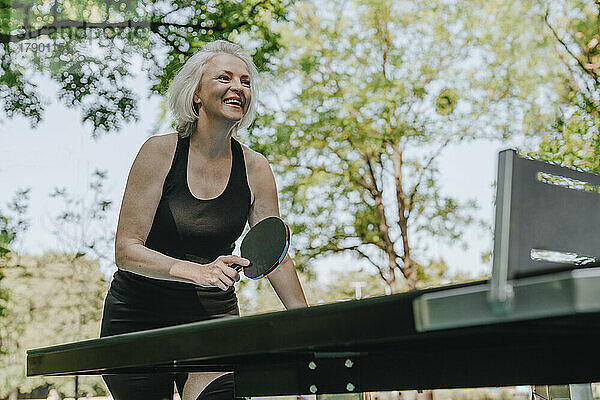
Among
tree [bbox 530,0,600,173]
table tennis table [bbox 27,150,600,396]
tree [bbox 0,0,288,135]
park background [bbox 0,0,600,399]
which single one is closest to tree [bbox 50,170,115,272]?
park background [bbox 0,0,600,399]

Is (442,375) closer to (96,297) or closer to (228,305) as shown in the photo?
(228,305)

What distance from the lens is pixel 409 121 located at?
9289mm

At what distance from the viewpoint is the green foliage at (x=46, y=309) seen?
6297mm

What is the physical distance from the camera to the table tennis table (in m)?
0.53

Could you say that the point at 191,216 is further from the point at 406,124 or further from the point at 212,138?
the point at 406,124

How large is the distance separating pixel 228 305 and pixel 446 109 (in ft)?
26.3

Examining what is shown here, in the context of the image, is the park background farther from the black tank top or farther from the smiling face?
the black tank top

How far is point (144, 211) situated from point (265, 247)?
1.29 ft

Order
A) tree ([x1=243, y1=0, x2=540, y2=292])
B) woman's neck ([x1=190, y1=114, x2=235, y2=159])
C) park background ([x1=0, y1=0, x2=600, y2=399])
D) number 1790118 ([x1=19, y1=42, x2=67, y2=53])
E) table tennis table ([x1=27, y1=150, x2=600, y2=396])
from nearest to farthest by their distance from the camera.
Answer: table tennis table ([x1=27, y1=150, x2=600, y2=396]) → woman's neck ([x1=190, y1=114, x2=235, y2=159]) → number 1790118 ([x1=19, y1=42, x2=67, y2=53]) → park background ([x1=0, y1=0, x2=600, y2=399]) → tree ([x1=243, y1=0, x2=540, y2=292])

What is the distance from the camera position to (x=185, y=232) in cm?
166

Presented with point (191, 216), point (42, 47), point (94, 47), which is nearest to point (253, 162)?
point (191, 216)

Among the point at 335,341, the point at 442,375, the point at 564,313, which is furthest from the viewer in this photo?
the point at 442,375

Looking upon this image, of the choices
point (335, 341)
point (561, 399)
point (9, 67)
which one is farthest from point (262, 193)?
point (9, 67)

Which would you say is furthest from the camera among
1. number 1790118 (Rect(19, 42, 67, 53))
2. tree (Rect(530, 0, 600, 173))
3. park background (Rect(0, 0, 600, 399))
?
park background (Rect(0, 0, 600, 399))
